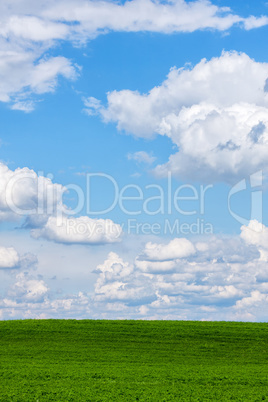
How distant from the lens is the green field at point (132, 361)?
17922mm

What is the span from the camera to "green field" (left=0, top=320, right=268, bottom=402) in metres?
17.9

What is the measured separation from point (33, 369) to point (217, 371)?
8790 mm

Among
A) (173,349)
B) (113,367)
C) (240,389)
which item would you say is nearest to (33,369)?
(113,367)

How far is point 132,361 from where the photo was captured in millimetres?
26594

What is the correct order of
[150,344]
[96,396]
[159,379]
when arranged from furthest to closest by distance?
[150,344] < [159,379] < [96,396]

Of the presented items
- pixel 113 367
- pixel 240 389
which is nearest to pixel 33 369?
pixel 113 367

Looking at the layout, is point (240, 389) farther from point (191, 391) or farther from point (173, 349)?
point (173, 349)

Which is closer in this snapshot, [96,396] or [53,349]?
[96,396]

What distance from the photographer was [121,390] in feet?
59.0

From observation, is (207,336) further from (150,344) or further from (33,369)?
(33,369)

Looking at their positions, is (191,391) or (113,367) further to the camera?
(113,367)

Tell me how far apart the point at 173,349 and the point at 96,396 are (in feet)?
49.7

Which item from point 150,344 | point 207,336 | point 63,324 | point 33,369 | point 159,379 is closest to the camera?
point 159,379

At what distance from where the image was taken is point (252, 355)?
100 feet
